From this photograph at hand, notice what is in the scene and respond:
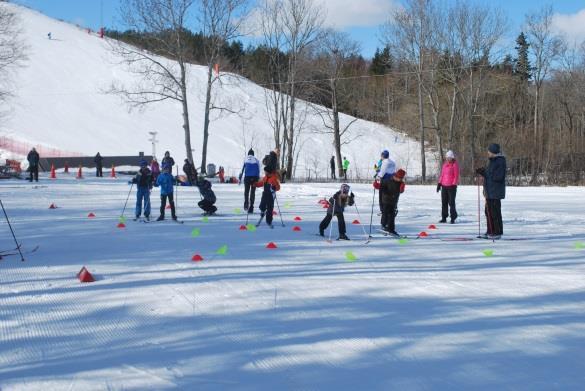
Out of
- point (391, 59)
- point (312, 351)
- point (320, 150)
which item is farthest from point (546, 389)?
point (320, 150)

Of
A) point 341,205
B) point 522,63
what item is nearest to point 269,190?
point 341,205

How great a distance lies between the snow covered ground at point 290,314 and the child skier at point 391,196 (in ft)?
3.39

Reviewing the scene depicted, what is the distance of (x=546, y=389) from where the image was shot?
4461mm

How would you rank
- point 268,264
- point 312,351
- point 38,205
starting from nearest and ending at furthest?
point 312,351 → point 268,264 → point 38,205

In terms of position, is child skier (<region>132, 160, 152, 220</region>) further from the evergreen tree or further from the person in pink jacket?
the evergreen tree

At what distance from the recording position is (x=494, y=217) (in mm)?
12836

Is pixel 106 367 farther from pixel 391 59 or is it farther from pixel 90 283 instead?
pixel 391 59

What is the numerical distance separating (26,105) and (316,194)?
58.9 m

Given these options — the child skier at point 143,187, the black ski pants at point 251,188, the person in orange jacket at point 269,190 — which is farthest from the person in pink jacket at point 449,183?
the child skier at point 143,187

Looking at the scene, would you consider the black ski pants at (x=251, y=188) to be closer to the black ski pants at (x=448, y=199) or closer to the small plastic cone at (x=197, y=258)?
the black ski pants at (x=448, y=199)

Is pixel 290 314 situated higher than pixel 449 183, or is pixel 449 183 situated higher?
pixel 449 183

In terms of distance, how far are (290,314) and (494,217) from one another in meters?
7.70

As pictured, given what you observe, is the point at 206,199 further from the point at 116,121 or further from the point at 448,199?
the point at 116,121

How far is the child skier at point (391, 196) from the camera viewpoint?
43.6 ft
